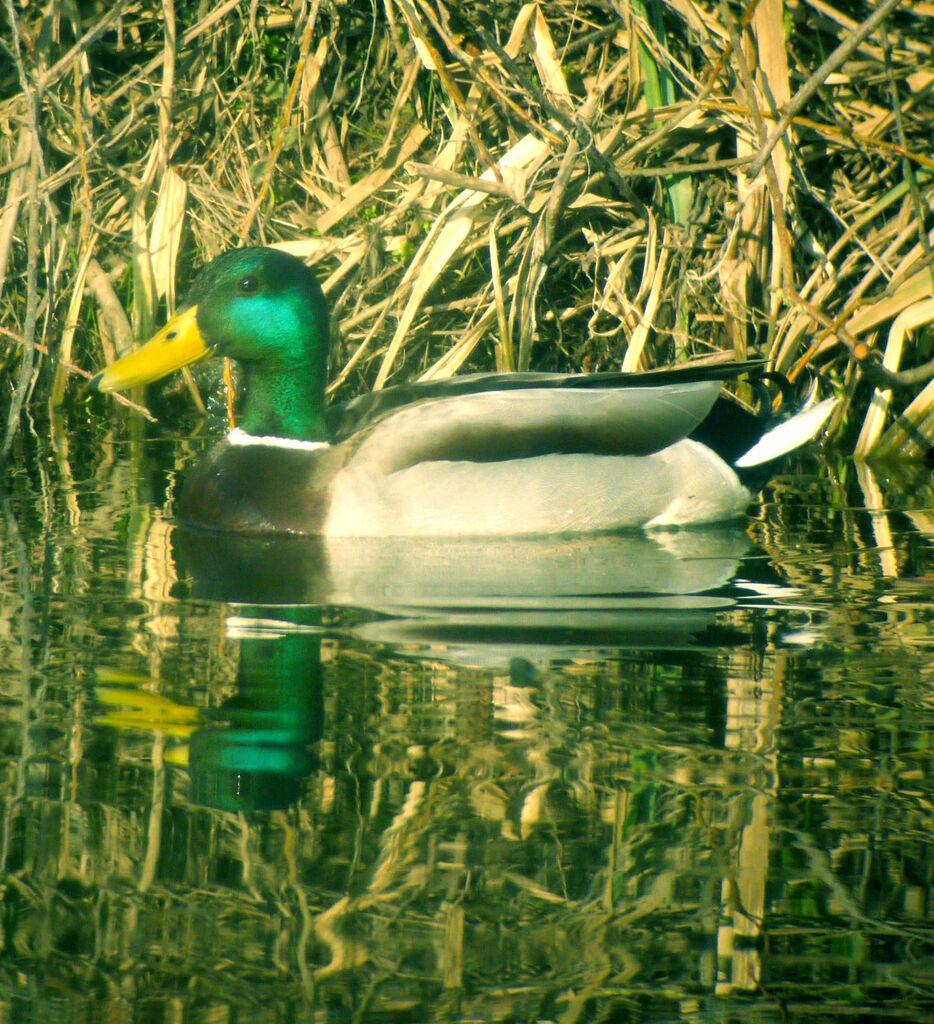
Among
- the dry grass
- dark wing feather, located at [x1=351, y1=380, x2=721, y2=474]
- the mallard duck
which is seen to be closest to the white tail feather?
the mallard duck

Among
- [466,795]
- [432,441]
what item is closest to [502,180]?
[432,441]

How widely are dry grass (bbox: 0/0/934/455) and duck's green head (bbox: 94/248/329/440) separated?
0.51 m

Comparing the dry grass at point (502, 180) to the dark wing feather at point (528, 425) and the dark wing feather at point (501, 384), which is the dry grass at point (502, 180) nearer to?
the dark wing feather at point (501, 384)

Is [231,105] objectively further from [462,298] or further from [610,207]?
[610,207]

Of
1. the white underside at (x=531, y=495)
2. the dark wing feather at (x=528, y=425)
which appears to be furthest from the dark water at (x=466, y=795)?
the dark wing feather at (x=528, y=425)

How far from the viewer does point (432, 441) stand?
200 inches

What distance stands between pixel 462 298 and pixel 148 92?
7.28ft

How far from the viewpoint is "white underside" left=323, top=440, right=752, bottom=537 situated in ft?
16.7

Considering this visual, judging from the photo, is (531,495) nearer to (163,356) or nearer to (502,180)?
(163,356)

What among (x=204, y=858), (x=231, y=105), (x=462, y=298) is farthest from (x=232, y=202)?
(x=204, y=858)

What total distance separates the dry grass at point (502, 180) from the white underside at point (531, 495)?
1135 millimetres

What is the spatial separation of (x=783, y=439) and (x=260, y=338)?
2.06 m

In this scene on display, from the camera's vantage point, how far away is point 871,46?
21.2 ft

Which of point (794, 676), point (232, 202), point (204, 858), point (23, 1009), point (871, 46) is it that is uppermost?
point (871, 46)
